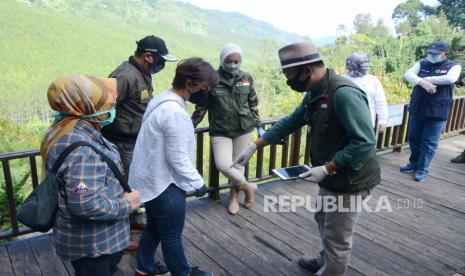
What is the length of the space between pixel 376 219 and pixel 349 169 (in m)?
1.76

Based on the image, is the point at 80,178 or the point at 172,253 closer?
the point at 80,178

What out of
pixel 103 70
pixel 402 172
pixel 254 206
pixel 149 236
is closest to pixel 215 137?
pixel 254 206

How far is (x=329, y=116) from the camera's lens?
1.86m

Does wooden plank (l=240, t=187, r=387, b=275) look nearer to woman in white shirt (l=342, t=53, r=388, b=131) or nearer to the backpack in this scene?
woman in white shirt (l=342, t=53, r=388, b=131)

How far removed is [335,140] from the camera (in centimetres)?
191

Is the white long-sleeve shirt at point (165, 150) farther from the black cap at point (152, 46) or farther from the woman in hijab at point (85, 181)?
the black cap at point (152, 46)

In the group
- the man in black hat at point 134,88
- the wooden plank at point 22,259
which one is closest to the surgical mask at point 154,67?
the man in black hat at point 134,88

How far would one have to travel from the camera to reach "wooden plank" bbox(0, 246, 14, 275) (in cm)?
243

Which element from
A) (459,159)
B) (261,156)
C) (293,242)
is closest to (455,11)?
(459,159)

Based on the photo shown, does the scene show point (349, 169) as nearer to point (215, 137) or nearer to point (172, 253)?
point (172, 253)

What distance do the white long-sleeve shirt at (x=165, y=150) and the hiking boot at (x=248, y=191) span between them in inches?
58.5

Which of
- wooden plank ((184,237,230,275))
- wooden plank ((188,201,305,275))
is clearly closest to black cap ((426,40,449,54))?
wooden plank ((188,201,305,275))

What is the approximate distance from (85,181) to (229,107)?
1898 mm

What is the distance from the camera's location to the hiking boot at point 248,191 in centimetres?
340
